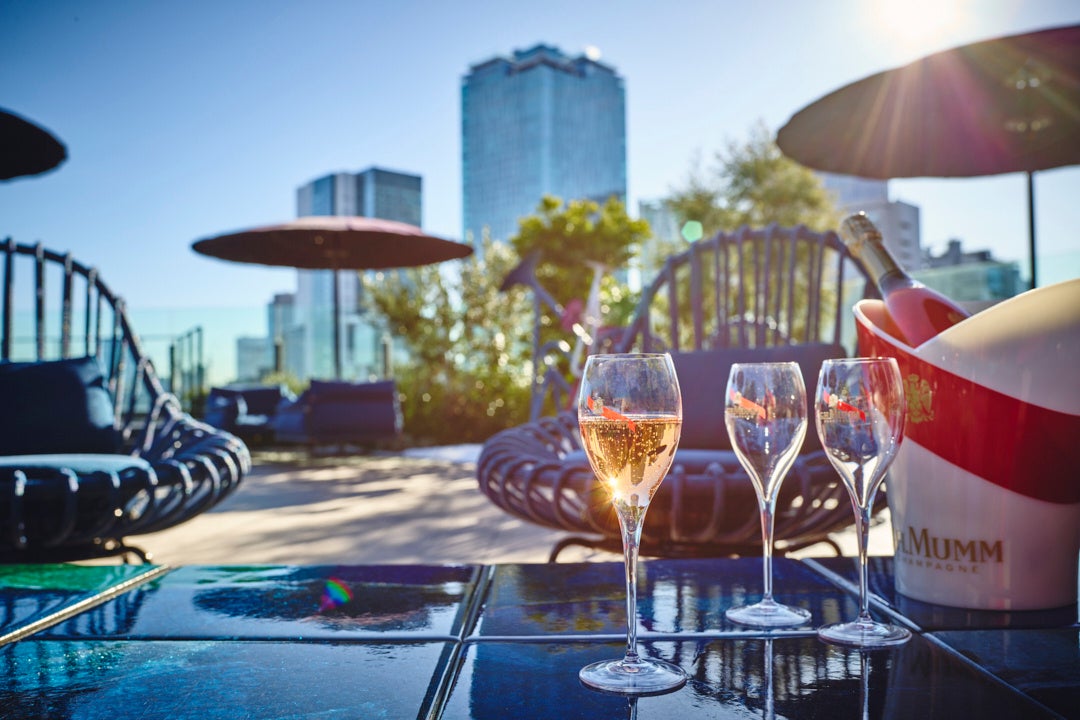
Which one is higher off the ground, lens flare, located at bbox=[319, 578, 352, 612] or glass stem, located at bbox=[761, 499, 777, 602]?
glass stem, located at bbox=[761, 499, 777, 602]

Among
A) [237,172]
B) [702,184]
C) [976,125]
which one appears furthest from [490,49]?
[976,125]

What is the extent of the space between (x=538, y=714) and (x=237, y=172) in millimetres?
21674

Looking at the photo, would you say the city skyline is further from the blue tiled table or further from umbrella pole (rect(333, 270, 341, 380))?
the blue tiled table

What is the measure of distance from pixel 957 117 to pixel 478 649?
3909mm

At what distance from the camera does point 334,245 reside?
860 centimetres

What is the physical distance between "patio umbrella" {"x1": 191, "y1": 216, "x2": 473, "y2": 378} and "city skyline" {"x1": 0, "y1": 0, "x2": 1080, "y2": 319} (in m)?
0.47

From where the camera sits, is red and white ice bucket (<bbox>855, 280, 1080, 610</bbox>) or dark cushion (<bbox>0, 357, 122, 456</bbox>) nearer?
red and white ice bucket (<bbox>855, 280, 1080, 610</bbox>)

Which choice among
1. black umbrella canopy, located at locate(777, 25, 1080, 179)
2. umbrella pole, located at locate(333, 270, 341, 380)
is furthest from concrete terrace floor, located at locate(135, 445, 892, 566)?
umbrella pole, located at locate(333, 270, 341, 380)

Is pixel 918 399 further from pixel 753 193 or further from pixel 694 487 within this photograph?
pixel 753 193

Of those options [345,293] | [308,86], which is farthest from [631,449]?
[345,293]

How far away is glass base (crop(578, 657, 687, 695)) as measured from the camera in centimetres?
53

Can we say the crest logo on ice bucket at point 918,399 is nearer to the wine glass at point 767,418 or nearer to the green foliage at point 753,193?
the wine glass at point 767,418

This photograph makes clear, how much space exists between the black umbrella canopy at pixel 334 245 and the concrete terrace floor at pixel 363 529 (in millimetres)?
2591

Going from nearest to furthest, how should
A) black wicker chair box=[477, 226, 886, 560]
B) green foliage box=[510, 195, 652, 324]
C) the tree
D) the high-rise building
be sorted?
1. black wicker chair box=[477, 226, 886, 560]
2. green foliage box=[510, 195, 652, 324]
3. the tree
4. the high-rise building
